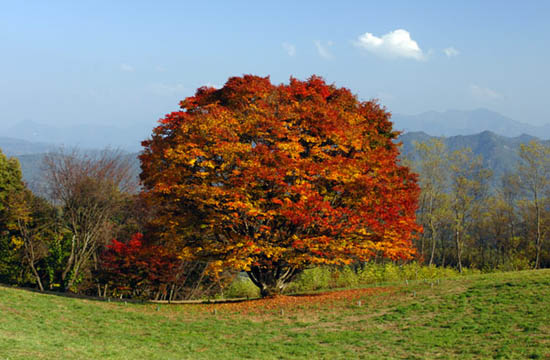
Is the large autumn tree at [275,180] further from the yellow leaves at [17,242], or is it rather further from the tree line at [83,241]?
the yellow leaves at [17,242]

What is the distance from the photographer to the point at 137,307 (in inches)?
914

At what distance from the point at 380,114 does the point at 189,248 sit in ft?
42.5

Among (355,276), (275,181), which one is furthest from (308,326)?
(355,276)

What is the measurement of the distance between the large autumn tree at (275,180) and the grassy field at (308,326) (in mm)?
2583

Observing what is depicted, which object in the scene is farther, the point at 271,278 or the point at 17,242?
the point at 17,242

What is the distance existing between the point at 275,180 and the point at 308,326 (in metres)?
6.77

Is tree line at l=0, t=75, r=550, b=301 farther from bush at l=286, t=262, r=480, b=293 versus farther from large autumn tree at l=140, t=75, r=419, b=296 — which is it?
bush at l=286, t=262, r=480, b=293

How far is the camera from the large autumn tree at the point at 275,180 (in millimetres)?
20703

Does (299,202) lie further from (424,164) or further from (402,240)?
(424,164)

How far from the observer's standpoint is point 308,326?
1778 cm

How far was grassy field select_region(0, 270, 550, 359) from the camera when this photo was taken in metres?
13.4

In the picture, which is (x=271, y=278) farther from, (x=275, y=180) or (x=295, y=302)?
(x=275, y=180)

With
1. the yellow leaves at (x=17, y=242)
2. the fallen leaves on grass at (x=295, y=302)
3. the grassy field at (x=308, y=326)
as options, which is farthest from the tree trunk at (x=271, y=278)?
the yellow leaves at (x=17, y=242)

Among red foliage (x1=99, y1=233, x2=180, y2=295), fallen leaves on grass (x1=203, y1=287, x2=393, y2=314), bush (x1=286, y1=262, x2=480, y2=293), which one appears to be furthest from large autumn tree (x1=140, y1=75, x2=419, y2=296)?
bush (x1=286, y1=262, x2=480, y2=293)
